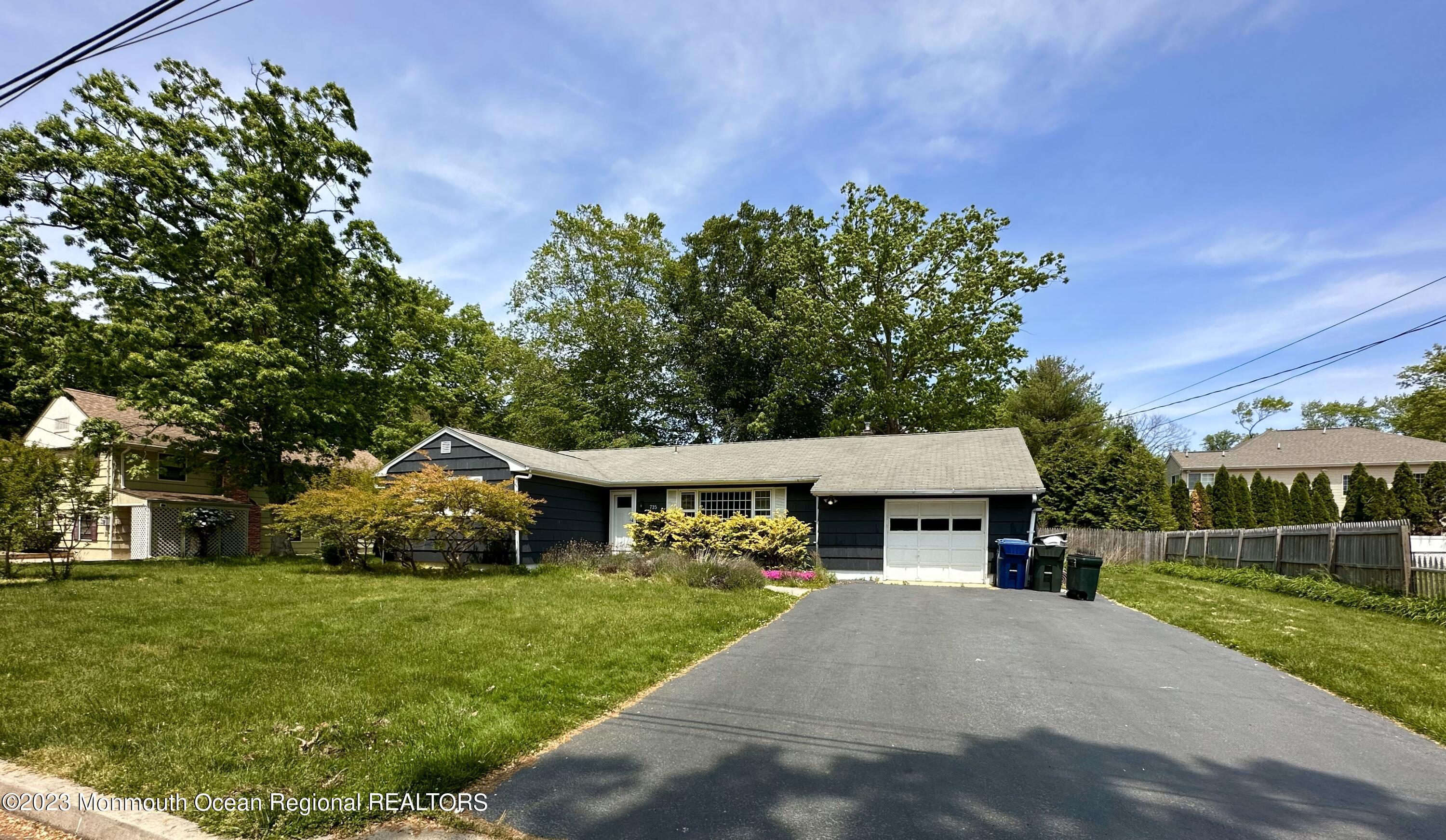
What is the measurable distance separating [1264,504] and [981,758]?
3197cm

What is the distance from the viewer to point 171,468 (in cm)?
2359

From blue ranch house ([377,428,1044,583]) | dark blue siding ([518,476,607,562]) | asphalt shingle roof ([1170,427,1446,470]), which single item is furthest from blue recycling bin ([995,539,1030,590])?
asphalt shingle roof ([1170,427,1446,470])

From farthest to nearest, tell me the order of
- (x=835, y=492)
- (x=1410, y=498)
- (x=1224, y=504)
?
(x=1224, y=504)
(x=1410, y=498)
(x=835, y=492)

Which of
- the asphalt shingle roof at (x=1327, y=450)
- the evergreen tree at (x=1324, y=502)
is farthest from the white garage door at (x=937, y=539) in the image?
the asphalt shingle roof at (x=1327, y=450)

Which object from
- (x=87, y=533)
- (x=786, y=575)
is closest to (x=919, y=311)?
(x=786, y=575)

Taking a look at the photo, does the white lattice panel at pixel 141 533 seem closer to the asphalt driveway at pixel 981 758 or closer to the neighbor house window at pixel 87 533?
the neighbor house window at pixel 87 533

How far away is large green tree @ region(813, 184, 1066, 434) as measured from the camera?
96.9 ft

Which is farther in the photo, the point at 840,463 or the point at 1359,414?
the point at 1359,414

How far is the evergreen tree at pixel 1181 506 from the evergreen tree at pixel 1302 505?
423cm

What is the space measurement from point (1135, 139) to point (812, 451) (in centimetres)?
1141

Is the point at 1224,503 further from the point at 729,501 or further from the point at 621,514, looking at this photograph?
the point at 621,514

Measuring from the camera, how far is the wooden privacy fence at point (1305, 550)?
1180cm

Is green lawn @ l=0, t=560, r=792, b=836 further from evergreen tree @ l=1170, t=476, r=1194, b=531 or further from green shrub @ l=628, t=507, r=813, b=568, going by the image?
evergreen tree @ l=1170, t=476, r=1194, b=531

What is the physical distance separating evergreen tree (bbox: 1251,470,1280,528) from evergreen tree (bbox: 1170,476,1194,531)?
255cm
